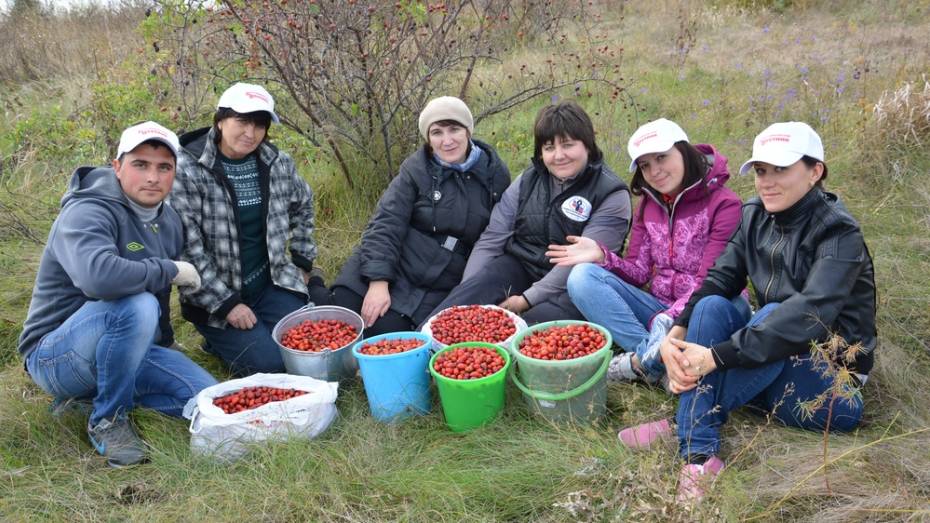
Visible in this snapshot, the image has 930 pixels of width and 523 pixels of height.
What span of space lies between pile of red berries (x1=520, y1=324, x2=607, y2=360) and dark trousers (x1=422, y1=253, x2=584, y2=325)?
43cm

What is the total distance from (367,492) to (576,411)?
36.0 inches

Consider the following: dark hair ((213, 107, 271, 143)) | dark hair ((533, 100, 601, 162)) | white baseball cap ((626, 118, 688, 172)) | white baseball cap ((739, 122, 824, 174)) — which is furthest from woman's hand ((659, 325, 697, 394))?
dark hair ((213, 107, 271, 143))

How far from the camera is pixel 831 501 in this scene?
6.87 feet

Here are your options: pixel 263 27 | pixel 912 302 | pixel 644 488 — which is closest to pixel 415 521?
pixel 644 488

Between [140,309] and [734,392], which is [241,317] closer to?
[140,309]

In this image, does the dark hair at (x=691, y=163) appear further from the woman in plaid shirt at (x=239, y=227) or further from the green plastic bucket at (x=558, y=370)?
the woman in plaid shirt at (x=239, y=227)

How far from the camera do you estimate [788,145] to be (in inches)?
91.0

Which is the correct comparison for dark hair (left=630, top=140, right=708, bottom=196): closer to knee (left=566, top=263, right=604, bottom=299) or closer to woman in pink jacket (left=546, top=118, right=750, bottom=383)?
woman in pink jacket (left=546, top=118, right=750, bottom=383)

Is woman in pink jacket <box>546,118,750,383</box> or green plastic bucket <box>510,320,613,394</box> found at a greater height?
woman in pink jacket <box>546,118,750,383</box>

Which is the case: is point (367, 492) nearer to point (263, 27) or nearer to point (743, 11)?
point (263, 27)

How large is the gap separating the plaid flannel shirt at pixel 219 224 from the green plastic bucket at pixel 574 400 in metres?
1.56

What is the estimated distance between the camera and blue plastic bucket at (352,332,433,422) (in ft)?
9.27

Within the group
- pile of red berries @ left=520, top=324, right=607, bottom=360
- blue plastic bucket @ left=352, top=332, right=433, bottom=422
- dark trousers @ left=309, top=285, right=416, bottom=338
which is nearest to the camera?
pile of red berries @ left=520, top=324, right=607, bottom=360

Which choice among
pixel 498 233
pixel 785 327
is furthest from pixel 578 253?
pixel 785 327
